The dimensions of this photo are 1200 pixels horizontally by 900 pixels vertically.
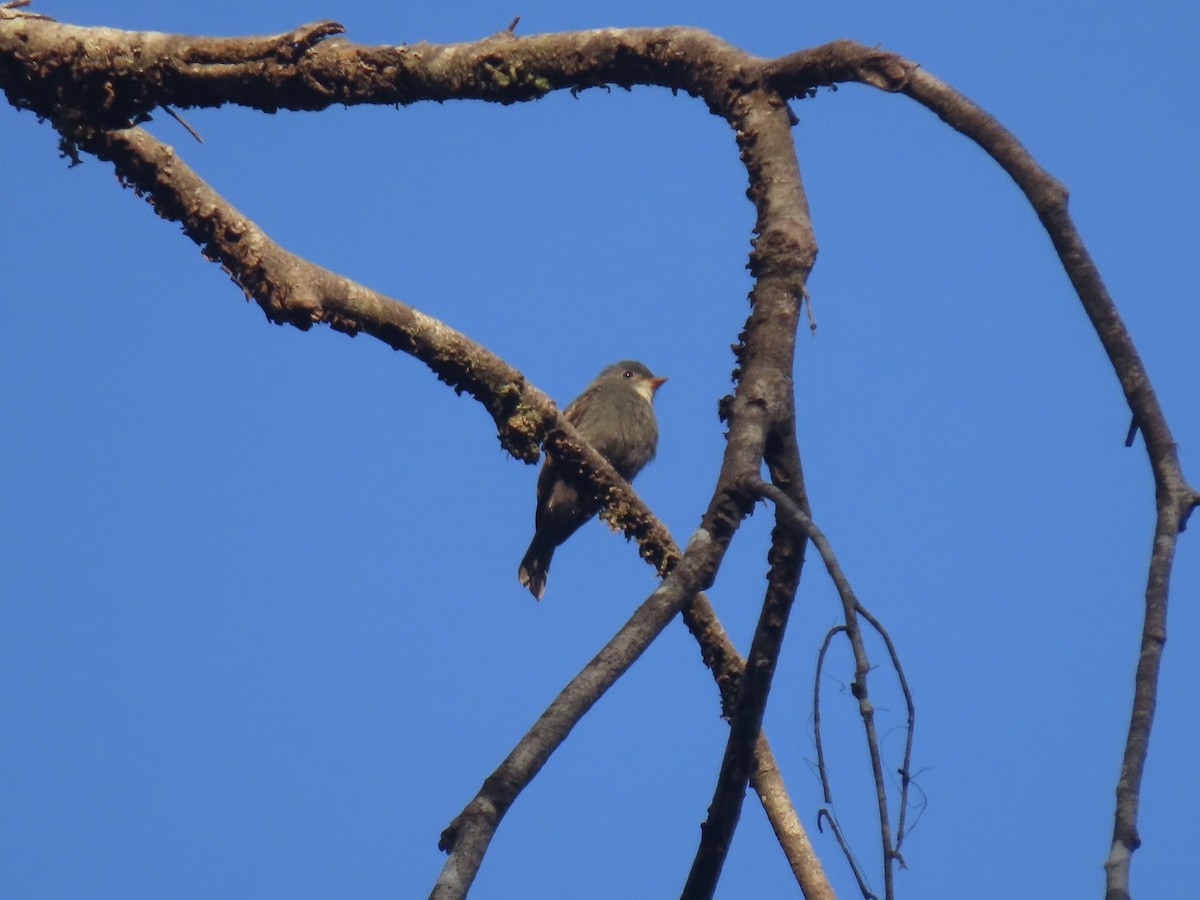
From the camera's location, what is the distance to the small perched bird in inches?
314

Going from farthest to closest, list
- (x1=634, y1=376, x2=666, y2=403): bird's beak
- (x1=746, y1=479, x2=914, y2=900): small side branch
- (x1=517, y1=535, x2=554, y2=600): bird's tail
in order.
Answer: (x1=634, y1=376, x2=666, y2=403): bird's beak < (x1=517, y1=535, x2=554, y2=600): bird's tail < (x1=746, y1=479, x2=914, y2=900): small side branch

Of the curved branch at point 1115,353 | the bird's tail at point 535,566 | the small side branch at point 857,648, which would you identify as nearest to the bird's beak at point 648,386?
the bird's tail at point 535,566

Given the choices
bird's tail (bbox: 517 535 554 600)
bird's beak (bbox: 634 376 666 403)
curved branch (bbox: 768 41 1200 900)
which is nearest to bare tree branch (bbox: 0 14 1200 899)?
curved branch (bbox: 768 41 1200 900)

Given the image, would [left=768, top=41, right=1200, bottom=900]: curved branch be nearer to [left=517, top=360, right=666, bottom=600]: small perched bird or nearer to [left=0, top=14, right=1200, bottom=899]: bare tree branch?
[left=0, top=14, right=1200, bottom=899]: bare tree branch

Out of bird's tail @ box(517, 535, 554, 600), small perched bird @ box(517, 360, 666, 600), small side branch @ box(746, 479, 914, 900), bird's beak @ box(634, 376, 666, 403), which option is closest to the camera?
small side branch @ box(746, 479, 914, 900)

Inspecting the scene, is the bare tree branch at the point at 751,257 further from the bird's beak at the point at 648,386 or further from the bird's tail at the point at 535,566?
the bird's beak at the point at 648,386

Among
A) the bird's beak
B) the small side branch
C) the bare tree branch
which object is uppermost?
the bird's beak

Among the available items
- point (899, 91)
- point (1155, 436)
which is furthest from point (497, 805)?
point (899, 91)

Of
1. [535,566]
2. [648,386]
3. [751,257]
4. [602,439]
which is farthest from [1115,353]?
[648,386]

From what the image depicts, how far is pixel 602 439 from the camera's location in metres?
8.46

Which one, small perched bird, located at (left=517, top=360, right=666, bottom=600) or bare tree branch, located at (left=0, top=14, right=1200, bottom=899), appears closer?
bare tree branch, located at (left=0, top=14, right=1200, bottom=899)

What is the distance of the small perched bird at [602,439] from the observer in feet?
26.1

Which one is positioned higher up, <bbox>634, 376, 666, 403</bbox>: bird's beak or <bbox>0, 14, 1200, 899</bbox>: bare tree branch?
<bbox>634, 376, 666, 403</bbox>: bird's beak

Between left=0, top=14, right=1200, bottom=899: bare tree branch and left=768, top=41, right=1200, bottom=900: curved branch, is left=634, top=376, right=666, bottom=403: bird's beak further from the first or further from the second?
left=768, top=41, right=1200, bottom=900: curved branch
